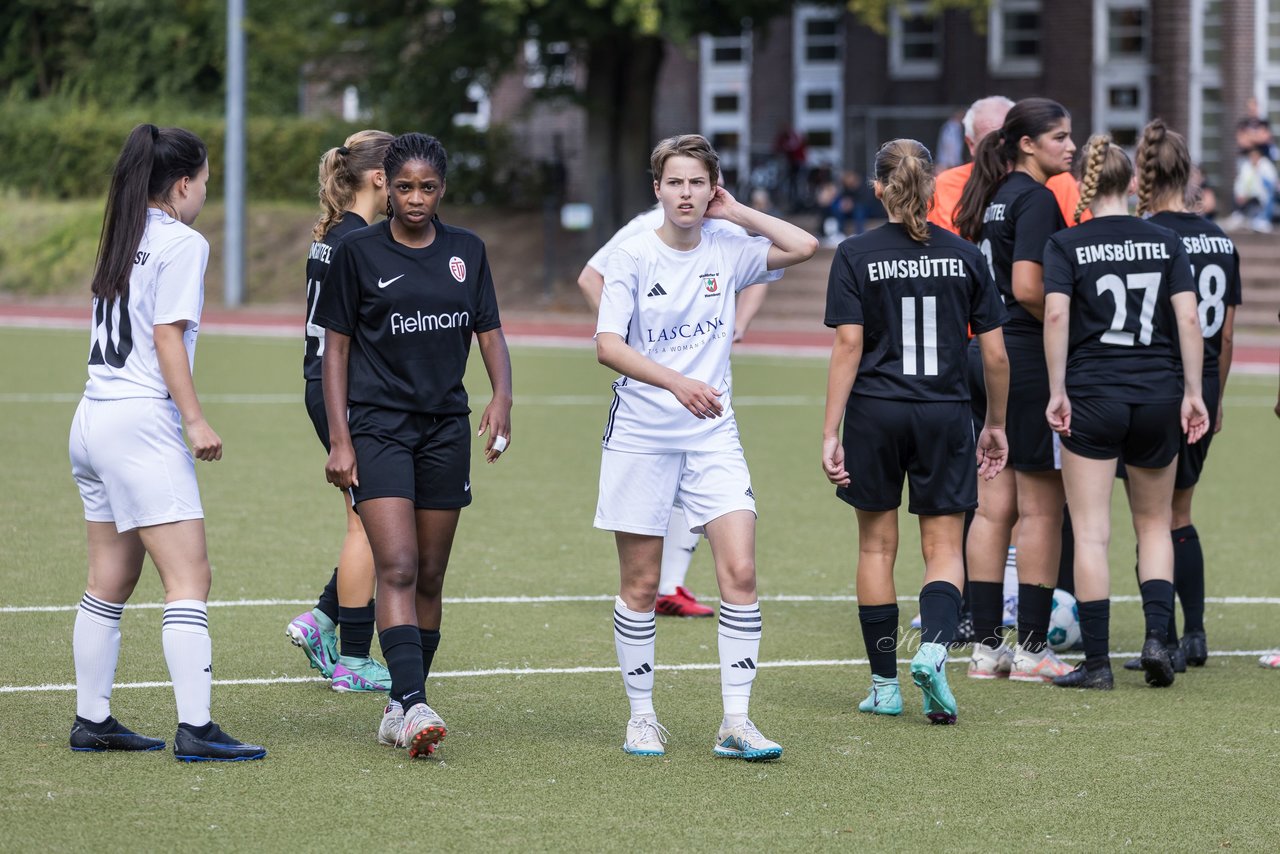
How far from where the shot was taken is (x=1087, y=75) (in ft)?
122

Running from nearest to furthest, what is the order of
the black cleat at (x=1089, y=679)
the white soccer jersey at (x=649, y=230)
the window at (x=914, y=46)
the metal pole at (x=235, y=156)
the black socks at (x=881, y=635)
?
1. the white soccer jersey at (x=649, y=230)
2. the black socks at (x=881, y=635)
3. the black cleat at (x=1089, y=679)
4. the metal pole at (x=235, y=156)
5. the window at (x=914, y=46)

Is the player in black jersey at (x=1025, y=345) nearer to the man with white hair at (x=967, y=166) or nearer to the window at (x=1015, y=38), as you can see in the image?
the man with white hair at (x=967, y=166)

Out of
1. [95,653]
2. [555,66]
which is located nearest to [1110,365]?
[95,653]

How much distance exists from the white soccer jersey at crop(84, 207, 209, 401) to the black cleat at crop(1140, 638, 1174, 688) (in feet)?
12.1

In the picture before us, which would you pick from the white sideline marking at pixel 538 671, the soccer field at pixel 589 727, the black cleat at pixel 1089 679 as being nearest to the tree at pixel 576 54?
the soccer field at pixel 589 727

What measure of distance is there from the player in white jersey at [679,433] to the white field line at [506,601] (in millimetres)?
2634

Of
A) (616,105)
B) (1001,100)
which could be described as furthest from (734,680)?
(616,105)

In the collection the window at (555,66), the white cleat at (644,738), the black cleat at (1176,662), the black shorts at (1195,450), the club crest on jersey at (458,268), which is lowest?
the black cleat at (1176,662)

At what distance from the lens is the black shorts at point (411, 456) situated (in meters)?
5.64

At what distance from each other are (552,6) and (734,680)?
80.0 ft

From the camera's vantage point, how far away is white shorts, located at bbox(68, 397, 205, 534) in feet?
17.5

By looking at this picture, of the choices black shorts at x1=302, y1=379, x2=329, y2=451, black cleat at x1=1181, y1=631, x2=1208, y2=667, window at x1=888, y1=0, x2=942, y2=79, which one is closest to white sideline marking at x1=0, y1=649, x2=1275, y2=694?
black cleat at x1=1181, y1=631, x2=1208, y2=667

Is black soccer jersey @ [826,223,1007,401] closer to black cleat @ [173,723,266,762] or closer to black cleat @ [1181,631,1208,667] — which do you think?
black cleat @ [1181,631,1208,667]

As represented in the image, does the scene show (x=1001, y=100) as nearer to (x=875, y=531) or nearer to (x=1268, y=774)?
(x=875, y=531)
